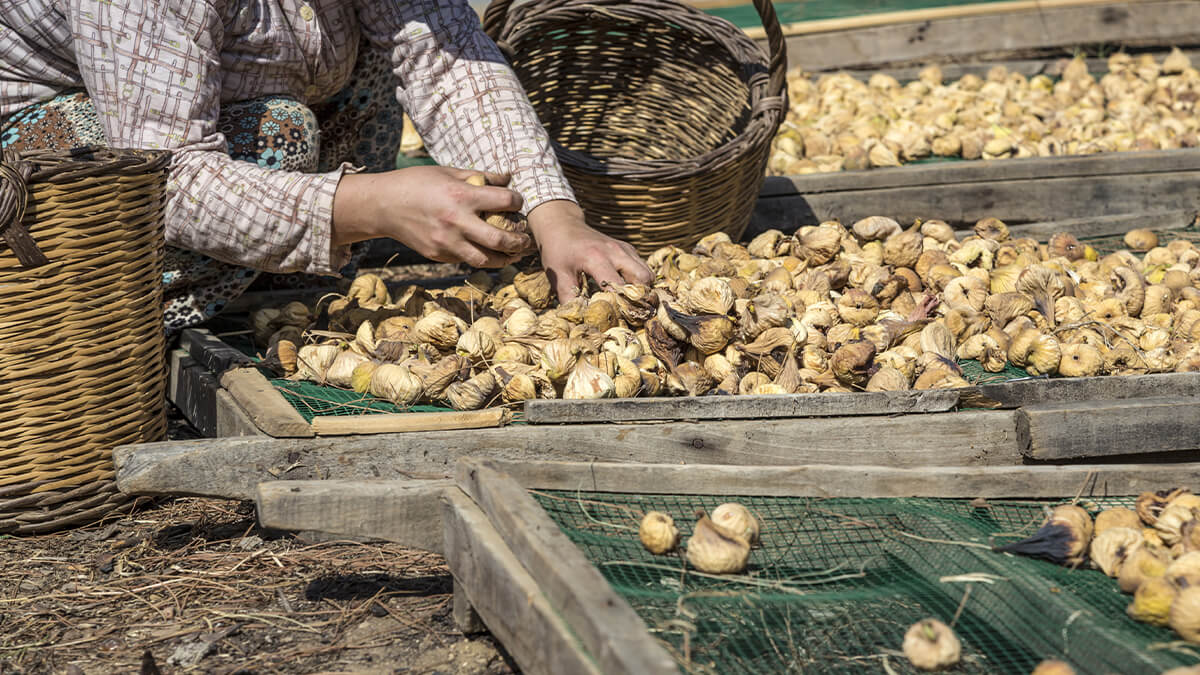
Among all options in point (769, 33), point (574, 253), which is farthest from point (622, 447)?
point (769, 33)

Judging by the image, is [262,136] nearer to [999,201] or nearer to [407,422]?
[407,422]

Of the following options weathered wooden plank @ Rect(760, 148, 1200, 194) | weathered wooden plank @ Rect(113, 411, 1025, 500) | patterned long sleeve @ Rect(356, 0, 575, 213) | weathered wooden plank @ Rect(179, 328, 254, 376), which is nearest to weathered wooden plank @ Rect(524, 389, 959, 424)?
weathered wooden plank @ Rect(113, 411, 1025, 500)

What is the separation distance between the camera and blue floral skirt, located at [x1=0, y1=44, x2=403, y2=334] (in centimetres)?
228

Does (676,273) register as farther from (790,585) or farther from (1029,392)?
(790,585)

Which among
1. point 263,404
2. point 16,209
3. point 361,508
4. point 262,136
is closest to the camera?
point 361,508

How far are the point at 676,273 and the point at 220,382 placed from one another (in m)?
0.99

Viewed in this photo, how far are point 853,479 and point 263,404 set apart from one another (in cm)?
99

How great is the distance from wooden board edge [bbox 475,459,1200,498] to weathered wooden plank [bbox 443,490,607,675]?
3.8 inches

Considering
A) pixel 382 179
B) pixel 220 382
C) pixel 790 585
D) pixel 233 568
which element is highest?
pixel 382 179

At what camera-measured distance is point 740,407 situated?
1.79 m

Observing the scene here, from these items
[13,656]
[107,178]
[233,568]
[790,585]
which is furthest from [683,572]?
[107,178]

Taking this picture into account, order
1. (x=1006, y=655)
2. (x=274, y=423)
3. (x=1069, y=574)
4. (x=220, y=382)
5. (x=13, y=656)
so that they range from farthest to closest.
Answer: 1. (x=220, y=382)
2. (x=274, y=423)
3. (x=13, y=656)
4. (x=1069, y=574)
5. (x=1006, y=655)

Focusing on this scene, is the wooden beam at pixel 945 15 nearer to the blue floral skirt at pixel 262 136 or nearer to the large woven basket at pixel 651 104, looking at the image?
the large woven basket at pixel 651 104

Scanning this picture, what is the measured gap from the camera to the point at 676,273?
245 cm
